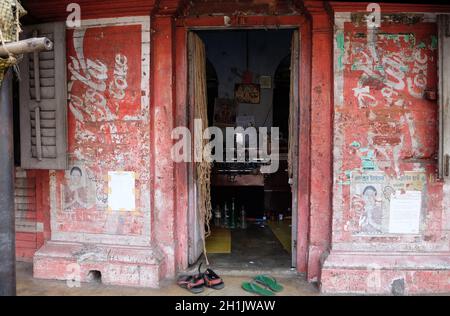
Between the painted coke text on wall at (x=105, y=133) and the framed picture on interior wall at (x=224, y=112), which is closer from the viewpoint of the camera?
the painted coke text on wall at (x=105, y=133)

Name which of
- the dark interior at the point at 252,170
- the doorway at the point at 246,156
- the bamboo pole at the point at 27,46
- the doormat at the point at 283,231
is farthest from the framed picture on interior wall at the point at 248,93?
the bamboo pole at the point at 27,46

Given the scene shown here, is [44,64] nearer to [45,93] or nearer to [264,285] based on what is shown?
[45,93]

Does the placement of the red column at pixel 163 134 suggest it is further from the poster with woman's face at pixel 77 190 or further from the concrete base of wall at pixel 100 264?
the poster with woman's face at pixel 77 190

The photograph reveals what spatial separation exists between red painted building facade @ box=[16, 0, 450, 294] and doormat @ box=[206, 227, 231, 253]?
3.00 ft

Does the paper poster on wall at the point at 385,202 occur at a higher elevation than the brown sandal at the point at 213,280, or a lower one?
higher

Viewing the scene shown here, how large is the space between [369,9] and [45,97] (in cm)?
403

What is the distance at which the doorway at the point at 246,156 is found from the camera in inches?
198

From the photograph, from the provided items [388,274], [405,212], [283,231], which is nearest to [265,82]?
[283,231]

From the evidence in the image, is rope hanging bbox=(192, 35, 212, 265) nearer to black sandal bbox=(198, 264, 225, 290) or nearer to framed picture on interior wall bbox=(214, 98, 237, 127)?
black sandal bbox=(198, 264, 225, 290)

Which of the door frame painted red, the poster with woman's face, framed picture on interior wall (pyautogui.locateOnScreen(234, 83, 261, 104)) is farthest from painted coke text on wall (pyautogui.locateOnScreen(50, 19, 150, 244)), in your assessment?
framed picture on interior wall (pyautogui.locateOnScreen(234, 83, 261, 104))

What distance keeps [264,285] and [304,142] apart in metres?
1.85

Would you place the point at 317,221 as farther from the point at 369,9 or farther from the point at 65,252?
the point at 65,252

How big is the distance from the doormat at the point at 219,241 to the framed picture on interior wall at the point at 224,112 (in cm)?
326

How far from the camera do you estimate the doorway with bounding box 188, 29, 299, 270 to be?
5.03 m
